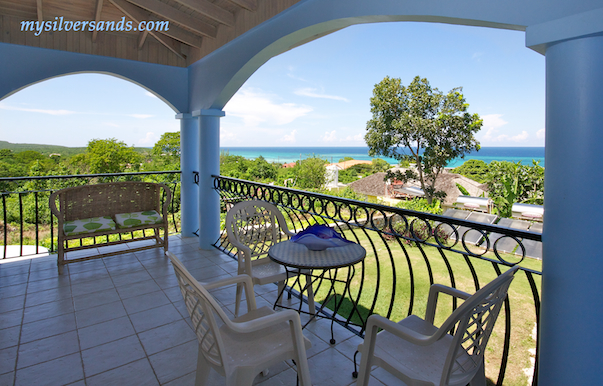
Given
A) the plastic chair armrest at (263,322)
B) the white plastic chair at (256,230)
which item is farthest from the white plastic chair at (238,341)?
the white plastic chair at (256,230)

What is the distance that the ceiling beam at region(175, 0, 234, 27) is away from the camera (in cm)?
320

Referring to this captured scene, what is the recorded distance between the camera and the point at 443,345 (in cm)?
142

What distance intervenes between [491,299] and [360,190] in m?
31.9

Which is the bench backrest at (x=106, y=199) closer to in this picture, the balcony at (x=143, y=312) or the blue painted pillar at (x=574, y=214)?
the balcony at (x=143, y=312)

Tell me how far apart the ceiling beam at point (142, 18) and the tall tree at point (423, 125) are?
57.9ft

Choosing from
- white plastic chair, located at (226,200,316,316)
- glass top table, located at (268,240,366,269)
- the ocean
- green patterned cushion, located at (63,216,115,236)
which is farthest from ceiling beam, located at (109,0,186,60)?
the ocean

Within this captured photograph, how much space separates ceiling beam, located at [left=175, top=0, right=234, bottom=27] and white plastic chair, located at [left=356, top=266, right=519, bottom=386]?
322 cm

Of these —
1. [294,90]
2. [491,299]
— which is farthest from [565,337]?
[294,90]

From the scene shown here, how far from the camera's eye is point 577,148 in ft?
4.18

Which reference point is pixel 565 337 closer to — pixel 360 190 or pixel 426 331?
pixel 426 331

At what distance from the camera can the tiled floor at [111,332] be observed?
5.99 feet

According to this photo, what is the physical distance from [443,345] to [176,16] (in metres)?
3.81

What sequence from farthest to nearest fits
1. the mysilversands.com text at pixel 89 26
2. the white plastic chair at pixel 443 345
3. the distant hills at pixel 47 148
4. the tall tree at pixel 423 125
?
the distant hills at pixel 47 148 → the tall tree at pixel 423 125 → the mysilversands.com text at pixel 89 26 → the white plastic chair at pixel 443 345

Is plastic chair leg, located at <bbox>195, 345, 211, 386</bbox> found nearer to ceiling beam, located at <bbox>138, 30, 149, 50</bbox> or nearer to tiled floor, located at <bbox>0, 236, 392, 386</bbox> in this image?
tiled floor, located at <bbox>0, 236, 392, 386</bbox>
